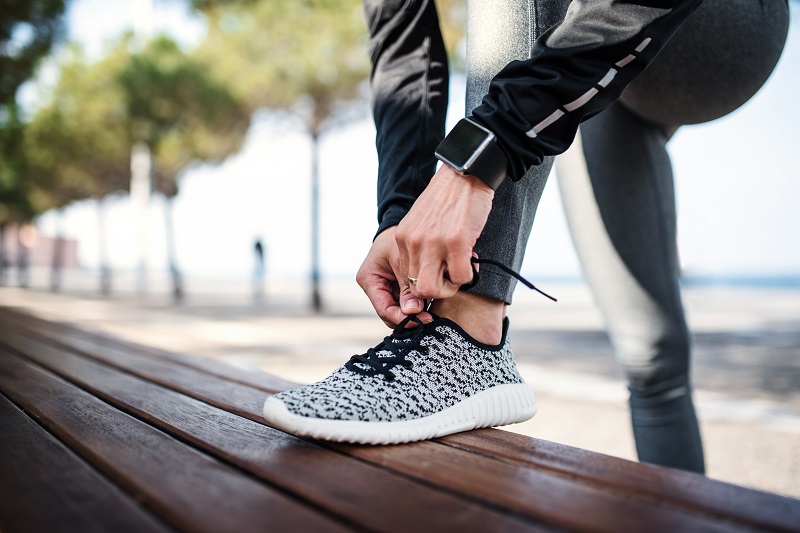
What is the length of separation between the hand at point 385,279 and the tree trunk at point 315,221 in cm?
1196


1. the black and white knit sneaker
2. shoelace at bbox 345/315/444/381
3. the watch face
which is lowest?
the black and white knit sneaker

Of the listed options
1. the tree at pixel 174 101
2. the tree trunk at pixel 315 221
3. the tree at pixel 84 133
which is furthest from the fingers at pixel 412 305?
the tree at pixel 84 133

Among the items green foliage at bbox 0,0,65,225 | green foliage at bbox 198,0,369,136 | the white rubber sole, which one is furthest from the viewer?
green foliage at bbox 198,0,369,136

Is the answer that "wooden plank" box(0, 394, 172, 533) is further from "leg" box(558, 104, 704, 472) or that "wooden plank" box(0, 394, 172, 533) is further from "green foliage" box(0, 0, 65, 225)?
"green foliage" box(0, 0, 65, 225)

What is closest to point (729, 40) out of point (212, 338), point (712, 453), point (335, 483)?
point (335, 483)

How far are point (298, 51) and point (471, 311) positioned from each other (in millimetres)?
12576

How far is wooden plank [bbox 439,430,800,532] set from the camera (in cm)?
66

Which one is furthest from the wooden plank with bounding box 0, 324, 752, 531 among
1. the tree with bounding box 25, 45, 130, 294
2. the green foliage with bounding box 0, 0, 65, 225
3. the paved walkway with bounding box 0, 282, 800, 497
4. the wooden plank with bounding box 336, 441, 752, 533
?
the tree with bounding box 25, 45, 130, 294

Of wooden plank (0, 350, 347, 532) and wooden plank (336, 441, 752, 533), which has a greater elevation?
wooden plank (0, 350, 347, 532)

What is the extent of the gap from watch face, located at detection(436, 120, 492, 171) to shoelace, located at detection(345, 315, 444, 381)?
278 millimetres

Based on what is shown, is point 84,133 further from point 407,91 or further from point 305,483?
point 305,483

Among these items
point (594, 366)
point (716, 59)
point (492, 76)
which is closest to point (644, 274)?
point (716, 59)

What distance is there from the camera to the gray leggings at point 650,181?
4.00 feet

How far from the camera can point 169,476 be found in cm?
75
